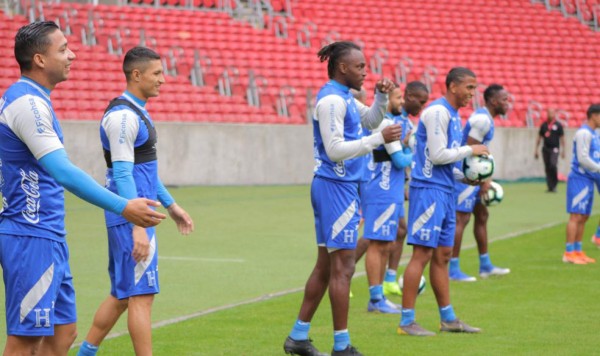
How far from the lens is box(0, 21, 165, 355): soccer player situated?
518cm

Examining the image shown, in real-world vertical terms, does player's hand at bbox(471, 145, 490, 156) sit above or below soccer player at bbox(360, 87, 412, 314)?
above

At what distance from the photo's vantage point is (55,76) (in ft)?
17.5

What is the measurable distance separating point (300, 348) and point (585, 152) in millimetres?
6821

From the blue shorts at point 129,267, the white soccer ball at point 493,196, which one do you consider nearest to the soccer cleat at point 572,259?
the white soccer ball at point 493,196

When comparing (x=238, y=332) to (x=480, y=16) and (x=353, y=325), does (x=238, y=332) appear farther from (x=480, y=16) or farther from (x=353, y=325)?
(x=480, y=16)

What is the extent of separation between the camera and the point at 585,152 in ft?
44.4

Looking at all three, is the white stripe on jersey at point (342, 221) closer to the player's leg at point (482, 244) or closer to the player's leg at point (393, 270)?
the player's leg at point (393, 270)

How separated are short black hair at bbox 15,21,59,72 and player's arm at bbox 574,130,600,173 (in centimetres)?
945

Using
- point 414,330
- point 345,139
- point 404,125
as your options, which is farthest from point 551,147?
point 345,139

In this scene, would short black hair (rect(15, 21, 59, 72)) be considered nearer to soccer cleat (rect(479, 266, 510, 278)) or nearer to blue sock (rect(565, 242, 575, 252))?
soccer cleat (rect(479, 266, 510, 278))

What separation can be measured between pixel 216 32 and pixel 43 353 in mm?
24804

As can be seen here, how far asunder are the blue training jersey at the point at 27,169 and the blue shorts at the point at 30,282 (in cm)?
6

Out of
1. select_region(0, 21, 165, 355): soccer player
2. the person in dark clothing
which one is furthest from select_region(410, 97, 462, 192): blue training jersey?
the person in dark clothing

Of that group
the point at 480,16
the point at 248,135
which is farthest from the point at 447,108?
the point at 480,16
